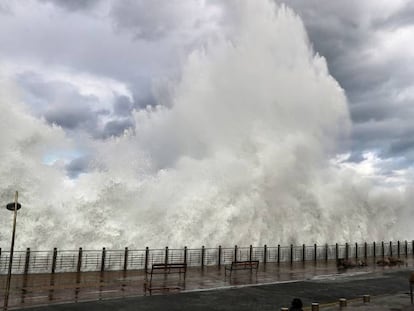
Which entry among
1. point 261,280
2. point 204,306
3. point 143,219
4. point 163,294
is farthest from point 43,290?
point 143,219

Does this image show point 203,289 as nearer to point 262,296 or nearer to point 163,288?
point 163,288

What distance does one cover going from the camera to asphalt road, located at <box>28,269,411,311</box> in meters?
11.5

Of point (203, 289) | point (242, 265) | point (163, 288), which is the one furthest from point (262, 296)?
point (242, 265)

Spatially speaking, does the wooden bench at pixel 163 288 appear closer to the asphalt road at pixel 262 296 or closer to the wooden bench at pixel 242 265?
the asphalt road at pixel 262 296

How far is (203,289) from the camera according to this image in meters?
15.0

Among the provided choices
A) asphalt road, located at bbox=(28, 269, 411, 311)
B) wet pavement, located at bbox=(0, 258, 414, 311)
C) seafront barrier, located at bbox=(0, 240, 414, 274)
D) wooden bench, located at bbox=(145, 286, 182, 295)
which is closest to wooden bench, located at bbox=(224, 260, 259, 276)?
wet pavement, located at bbox=(0, 258, 414, 311)

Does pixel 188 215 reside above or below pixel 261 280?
above

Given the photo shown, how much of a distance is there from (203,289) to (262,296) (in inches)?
93.3

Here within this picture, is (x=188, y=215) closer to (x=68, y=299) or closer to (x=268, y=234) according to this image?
(x=268, y=234)

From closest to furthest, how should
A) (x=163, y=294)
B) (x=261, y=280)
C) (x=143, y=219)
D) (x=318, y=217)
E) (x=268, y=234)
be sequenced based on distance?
1. (x=163, y=294)
2. (x=261, y=280)
3. (x=143, y=219)
4. (x=268, y=234)
5. (x=318, y=217)

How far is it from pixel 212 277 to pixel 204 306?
7.11 metres

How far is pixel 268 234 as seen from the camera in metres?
34.1

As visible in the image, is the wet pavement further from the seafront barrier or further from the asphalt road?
the seafront barrier

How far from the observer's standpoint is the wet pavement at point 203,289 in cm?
1189
